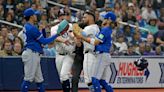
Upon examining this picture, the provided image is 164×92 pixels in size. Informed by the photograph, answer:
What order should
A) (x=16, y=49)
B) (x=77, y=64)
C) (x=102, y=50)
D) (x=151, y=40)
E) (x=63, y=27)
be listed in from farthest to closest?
(x=151, y=40)
(x=16, y=49)
(x=77, y=64)
(x=63, y=27)
(x=102, y=50)

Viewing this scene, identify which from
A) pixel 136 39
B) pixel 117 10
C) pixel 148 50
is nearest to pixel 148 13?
pixel 117 10

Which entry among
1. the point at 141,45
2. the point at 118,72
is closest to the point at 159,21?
the point at 141,45

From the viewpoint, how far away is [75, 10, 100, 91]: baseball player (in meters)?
13.9

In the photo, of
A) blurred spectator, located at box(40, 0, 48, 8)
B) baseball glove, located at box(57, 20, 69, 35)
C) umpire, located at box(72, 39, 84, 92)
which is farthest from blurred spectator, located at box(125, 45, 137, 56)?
baseball glove, located at box(57, 20, 69, 35)

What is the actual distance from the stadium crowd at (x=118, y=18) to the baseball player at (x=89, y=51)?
118 inches

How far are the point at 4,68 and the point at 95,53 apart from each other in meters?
4.03

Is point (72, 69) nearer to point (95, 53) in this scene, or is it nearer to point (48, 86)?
point (95, 53)

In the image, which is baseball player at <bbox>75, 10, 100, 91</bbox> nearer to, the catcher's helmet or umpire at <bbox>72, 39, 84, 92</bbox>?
umpire at <bbox>72, 39, 84, 92</bbox>

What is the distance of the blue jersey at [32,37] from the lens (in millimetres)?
13948

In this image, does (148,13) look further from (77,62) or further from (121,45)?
(77,62)

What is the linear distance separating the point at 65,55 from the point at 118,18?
6.98 meters

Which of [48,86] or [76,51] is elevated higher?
[76,51]

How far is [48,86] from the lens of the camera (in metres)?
17.5

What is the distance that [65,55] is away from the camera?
1481 cm
